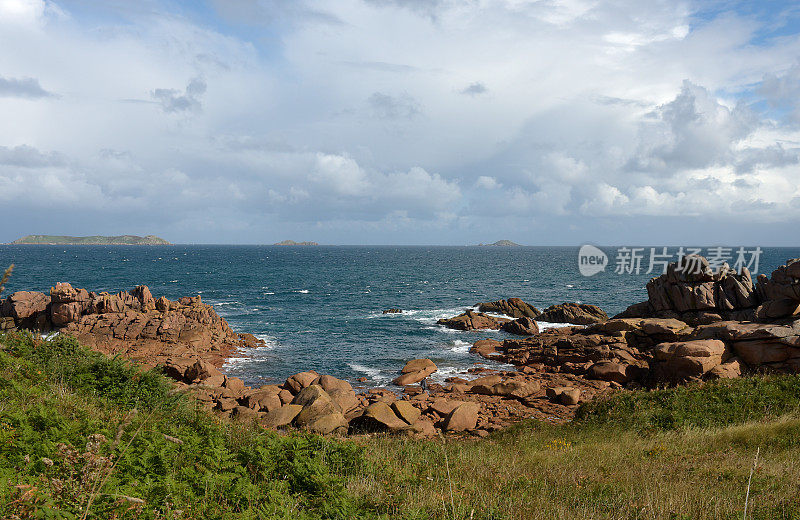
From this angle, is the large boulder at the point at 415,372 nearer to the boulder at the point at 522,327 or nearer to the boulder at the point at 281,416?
the boulder at the point at 281,416

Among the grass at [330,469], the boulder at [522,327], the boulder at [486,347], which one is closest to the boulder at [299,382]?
the grass at [330,469]

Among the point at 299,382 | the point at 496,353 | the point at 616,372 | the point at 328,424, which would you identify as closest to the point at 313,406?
the point at 328,424

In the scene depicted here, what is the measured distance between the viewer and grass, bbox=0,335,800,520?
17.8ft

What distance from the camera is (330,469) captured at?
8375mm

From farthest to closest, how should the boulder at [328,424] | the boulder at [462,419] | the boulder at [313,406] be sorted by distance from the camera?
the boulder at [462,419] → the boulder at [313,406] → the boulder at [328,424]

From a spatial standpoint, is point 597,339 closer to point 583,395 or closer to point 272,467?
point 583,395

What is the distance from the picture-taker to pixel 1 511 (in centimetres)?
408

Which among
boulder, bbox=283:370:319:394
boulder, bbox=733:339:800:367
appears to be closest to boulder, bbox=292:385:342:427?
boulder, bbox=283:370:319:394

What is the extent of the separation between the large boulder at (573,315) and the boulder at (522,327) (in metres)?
6.43

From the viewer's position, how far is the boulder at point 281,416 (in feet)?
65.0

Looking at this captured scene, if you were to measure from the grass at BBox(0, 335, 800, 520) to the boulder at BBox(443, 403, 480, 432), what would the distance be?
6110mm

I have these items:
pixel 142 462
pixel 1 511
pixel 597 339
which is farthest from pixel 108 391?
pixel 597 339

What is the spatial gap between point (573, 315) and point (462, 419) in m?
34.5

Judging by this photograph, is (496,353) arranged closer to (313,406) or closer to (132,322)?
(313,406)
